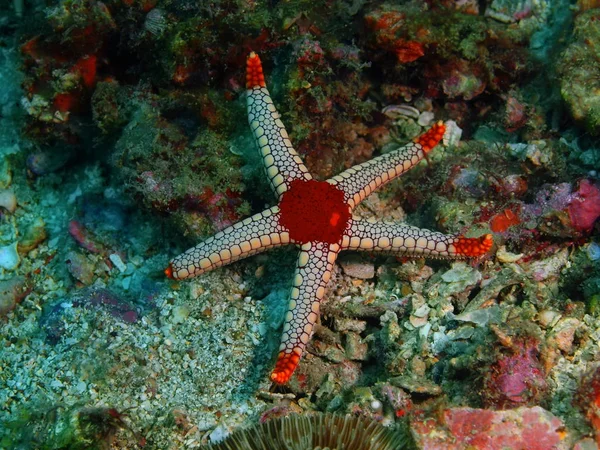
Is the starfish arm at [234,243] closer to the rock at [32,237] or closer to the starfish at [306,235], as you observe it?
the starfish at [306,235]

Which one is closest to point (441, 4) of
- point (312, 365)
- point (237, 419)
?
point (312, 365)

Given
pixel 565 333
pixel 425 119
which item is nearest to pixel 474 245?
pixel 565 333

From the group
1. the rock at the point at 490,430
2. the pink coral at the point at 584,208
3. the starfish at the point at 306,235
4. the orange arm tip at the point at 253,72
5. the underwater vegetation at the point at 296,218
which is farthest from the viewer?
the orange arm tip at the point at 253,72

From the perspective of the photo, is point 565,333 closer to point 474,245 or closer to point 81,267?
point 474,245

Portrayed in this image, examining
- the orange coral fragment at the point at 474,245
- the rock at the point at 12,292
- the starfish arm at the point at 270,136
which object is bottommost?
the rock at the point at 12,292

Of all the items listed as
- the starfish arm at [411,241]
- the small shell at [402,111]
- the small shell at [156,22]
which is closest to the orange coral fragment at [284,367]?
the starfish arm at [411,241]

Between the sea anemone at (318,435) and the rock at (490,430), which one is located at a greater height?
the rock at (490,430)
